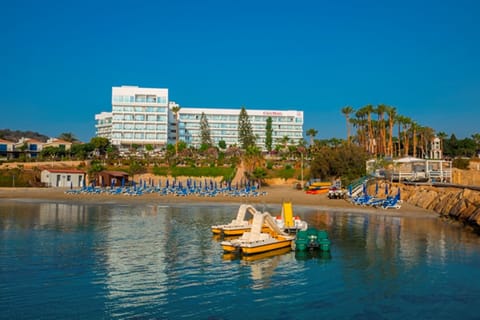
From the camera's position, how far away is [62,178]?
243ft

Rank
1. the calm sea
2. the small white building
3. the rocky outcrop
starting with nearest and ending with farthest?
the calm sea < the rocky outcrop < the small white building

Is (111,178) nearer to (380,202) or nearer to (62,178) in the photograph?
(62,178)

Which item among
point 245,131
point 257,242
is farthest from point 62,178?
point 257,242

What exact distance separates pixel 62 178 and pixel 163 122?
144 ft

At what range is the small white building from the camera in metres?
73.2

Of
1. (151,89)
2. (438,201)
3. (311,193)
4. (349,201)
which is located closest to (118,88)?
(151,89)

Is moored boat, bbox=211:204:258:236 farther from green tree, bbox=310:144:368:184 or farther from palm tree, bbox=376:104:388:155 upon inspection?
palm tree, bbox=376:104:388:155

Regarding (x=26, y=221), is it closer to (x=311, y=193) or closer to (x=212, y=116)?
(x=311, y=193)

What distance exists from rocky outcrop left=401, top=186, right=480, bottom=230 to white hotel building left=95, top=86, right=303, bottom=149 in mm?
75064

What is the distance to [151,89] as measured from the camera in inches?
4540

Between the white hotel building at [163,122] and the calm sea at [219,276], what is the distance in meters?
84.3

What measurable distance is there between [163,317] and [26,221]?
956 inches

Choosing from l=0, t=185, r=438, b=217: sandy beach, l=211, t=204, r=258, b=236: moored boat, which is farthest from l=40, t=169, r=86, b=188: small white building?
l=211, t=204, r=258, b=236: moored boat

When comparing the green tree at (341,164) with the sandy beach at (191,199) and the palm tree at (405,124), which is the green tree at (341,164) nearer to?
the sandy beach at (191,199)
